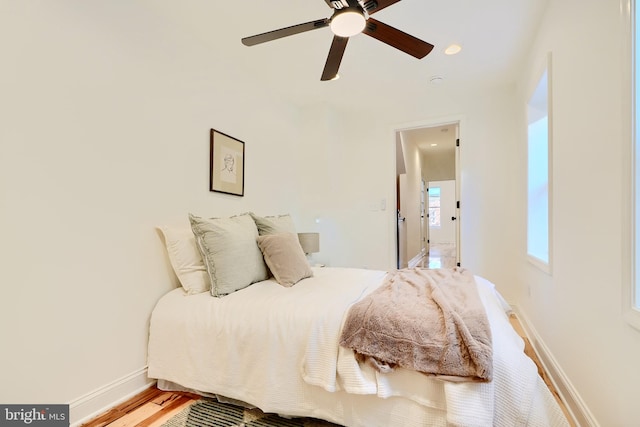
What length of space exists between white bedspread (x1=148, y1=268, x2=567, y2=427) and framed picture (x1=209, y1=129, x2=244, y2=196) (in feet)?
3.32

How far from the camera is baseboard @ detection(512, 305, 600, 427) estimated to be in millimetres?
1399

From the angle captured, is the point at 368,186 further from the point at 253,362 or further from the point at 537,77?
the point at 253,362

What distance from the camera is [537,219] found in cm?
266

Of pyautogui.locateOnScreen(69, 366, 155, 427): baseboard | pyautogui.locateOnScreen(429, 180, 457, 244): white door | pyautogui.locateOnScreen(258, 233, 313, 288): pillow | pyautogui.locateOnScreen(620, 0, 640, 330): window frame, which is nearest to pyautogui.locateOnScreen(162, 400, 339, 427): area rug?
pyautogui.locateOnScreen(69, 366, 155, 427): baseboard

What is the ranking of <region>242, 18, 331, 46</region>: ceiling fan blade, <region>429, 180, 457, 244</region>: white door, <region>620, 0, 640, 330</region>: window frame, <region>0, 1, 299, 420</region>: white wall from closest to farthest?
<region>620, 0, 640, 330</region>: window frame, <region>0, 1, 299, 420</region>: white wall, <region>242, 18, 331, 46</region>: ceiling fan blade, <region>429, 180, 457, 244</region>: white door

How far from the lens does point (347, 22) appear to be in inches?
62.3

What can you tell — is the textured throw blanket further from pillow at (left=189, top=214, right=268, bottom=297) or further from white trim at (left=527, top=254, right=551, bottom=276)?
white trim at (left=527, top=254, right=551, bottom=276)

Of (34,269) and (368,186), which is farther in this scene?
(368,186)

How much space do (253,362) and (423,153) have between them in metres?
7.61

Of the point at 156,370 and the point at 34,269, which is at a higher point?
the point at 34,269

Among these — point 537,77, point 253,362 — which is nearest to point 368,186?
point 537,77

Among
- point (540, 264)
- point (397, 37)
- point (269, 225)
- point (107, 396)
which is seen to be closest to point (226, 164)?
point (269, 225)

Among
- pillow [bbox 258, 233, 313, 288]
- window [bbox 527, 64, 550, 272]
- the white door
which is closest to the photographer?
pillow [bbox 258, 233, 313, 288]

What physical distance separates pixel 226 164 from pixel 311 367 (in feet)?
6.20
